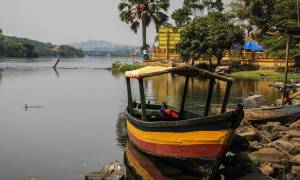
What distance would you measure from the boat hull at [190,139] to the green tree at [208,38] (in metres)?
41.6

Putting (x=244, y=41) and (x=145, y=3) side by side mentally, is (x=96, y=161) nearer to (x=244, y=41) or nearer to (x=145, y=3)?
(x=244, y=41)

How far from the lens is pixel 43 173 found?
1673cm

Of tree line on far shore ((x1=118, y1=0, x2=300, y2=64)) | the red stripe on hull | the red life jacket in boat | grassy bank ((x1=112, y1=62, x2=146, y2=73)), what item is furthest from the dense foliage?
the red stripe on hull

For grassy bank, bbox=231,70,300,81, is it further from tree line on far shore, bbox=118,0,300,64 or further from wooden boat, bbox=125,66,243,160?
wooden boat, bbox=125,66,243,160

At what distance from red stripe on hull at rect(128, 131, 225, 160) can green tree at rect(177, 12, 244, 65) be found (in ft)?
136

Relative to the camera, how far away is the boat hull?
1438 cm

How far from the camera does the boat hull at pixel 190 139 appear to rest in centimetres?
1438

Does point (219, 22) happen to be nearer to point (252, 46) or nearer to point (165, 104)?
point (252, 46)

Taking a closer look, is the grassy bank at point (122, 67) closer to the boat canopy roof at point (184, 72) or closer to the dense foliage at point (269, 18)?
the dense foliage at point (269, 18)

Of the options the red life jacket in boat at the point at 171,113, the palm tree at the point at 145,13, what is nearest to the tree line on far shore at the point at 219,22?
the palm tree at the point at 145,13

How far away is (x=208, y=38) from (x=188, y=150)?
1718 inches

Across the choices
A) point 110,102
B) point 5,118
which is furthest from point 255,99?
point 5,118

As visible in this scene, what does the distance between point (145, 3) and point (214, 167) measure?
62.5 metres

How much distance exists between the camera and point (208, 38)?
57.5 metres
